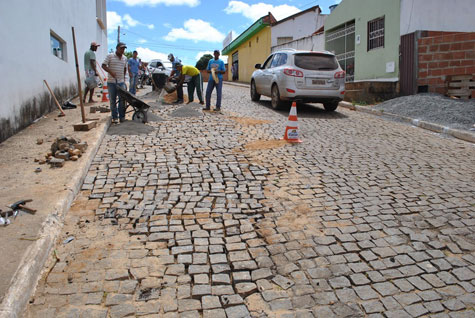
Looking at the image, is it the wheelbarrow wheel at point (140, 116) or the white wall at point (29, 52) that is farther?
the wheelbarrow wheel at point (140, 116)

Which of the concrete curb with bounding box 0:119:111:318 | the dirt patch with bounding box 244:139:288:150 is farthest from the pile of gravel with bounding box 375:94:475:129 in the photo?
the concrete curb with bounding box 0:119:111:318

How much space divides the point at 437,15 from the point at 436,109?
4746 millimetres

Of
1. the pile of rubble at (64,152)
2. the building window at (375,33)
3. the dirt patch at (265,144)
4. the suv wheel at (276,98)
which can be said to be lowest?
the dirt patch at (265,144)

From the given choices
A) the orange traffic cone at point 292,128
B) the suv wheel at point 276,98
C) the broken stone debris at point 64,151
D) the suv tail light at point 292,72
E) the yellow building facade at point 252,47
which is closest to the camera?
the broken stone debris at point 64,151

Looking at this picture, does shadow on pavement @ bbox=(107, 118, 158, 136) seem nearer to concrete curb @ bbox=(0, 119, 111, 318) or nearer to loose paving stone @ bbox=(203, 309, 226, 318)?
concrete curb @ bbox=(0, 119, 111, 318)

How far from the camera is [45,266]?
305 centimetres

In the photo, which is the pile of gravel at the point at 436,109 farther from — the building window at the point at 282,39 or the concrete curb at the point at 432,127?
the building window at the point at 282,39

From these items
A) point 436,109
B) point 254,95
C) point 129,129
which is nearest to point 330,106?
point 436,109

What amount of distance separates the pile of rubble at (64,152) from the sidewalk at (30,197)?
8 centimetres

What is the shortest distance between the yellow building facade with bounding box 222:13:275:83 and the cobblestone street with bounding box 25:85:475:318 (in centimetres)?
2253

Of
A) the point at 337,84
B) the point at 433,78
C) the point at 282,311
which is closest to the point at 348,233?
the point at 282,311

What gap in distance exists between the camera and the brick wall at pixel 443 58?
11.3m

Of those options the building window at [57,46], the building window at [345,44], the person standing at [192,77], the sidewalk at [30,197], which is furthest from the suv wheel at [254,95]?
the sidewalk at [30,197]

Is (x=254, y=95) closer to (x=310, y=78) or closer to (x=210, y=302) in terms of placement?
(x=310, y=78)
